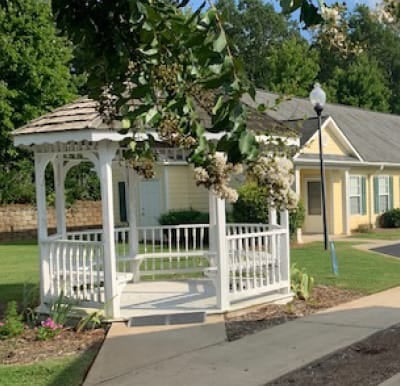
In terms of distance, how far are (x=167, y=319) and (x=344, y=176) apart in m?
16.4

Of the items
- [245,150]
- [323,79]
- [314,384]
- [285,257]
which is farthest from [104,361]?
[323,79]

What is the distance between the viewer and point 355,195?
82.5 feet

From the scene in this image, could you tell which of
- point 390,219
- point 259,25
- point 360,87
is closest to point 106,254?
point 390,219

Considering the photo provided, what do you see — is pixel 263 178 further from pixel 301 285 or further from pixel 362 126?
pixel 362 126

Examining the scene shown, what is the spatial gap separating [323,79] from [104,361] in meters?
52.7

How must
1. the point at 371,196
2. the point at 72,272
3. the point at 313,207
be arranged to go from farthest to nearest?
the point at 371,196, the point at 313,207, the point at 72,272

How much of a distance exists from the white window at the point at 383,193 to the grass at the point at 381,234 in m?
1.53

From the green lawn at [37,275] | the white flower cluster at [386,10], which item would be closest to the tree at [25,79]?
the green lawn at [37,275]

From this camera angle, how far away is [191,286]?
11.4 m

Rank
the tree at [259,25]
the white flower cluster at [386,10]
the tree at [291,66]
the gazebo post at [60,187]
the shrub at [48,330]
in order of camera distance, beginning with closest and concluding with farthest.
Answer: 1. the white flower cluster at [386,10]
2. the shrub at [48,330]
3. the gazebo post at [60,187]
4. the tree at [291,66]
5. the tree at [259,25]

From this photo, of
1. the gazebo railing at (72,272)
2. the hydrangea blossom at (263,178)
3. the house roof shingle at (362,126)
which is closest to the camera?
the hydrangea blossom at (263,178)

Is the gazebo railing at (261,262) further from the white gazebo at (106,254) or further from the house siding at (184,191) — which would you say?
the house siding at (184,191)

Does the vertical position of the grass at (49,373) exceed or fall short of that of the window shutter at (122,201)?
it falls short

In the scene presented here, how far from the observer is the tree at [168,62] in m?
2.40
